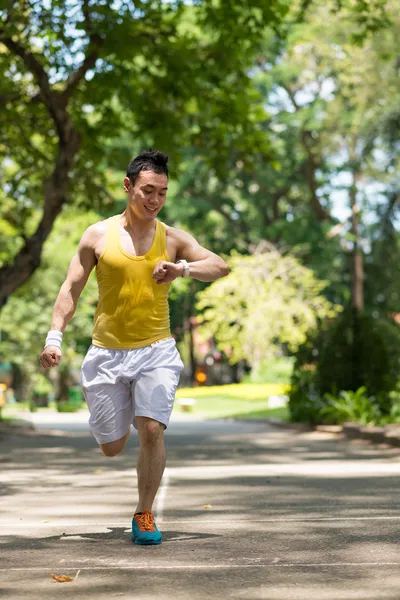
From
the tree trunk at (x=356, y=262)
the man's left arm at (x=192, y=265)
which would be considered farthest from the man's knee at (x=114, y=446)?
the tree trunk at (x=356, y=262)

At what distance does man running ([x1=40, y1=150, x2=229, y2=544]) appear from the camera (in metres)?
7.44

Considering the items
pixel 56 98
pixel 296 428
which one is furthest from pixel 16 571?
pixel 296 428

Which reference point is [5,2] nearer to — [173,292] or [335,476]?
[335,476]

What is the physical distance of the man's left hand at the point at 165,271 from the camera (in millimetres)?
7059

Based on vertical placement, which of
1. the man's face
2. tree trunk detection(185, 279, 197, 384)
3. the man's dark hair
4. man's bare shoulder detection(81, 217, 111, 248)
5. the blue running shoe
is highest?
tree trunk detection(185, 279, 197, 384)

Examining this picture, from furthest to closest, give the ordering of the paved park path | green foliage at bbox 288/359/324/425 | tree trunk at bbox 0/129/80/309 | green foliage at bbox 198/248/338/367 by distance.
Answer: green foliage at bbox 198/248/338/367 → green foliage at bbox 288/359/324/425 → tree trunk at bbox 0/129/80/309 → the paved park path

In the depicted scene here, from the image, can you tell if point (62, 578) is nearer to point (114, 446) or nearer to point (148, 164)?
point (114, 446)

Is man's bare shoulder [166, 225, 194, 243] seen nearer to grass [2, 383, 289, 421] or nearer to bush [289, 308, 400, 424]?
bush [289, 308, 400, 424]

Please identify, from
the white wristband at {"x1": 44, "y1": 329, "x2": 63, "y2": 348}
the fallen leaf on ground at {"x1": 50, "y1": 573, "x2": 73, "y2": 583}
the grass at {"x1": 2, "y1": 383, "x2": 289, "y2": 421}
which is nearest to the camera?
the fallen leaf on ground at {"x1": 50, "y1": 573, "x2": 73, "y2": 583}

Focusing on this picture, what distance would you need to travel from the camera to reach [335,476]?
12.8 m

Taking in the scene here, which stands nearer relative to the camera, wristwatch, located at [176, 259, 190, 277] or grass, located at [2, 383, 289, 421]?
wristwatch, located at [176, 259, 190, 277]

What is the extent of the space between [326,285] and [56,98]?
3812 cm

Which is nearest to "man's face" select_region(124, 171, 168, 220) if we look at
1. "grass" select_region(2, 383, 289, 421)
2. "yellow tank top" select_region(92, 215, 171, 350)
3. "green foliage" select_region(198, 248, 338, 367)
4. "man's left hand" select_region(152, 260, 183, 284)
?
"yellow tank top" select_region(92, 215, 171, 350)

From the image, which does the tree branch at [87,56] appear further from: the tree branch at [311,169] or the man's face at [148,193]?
the tree branch at [311,169]
